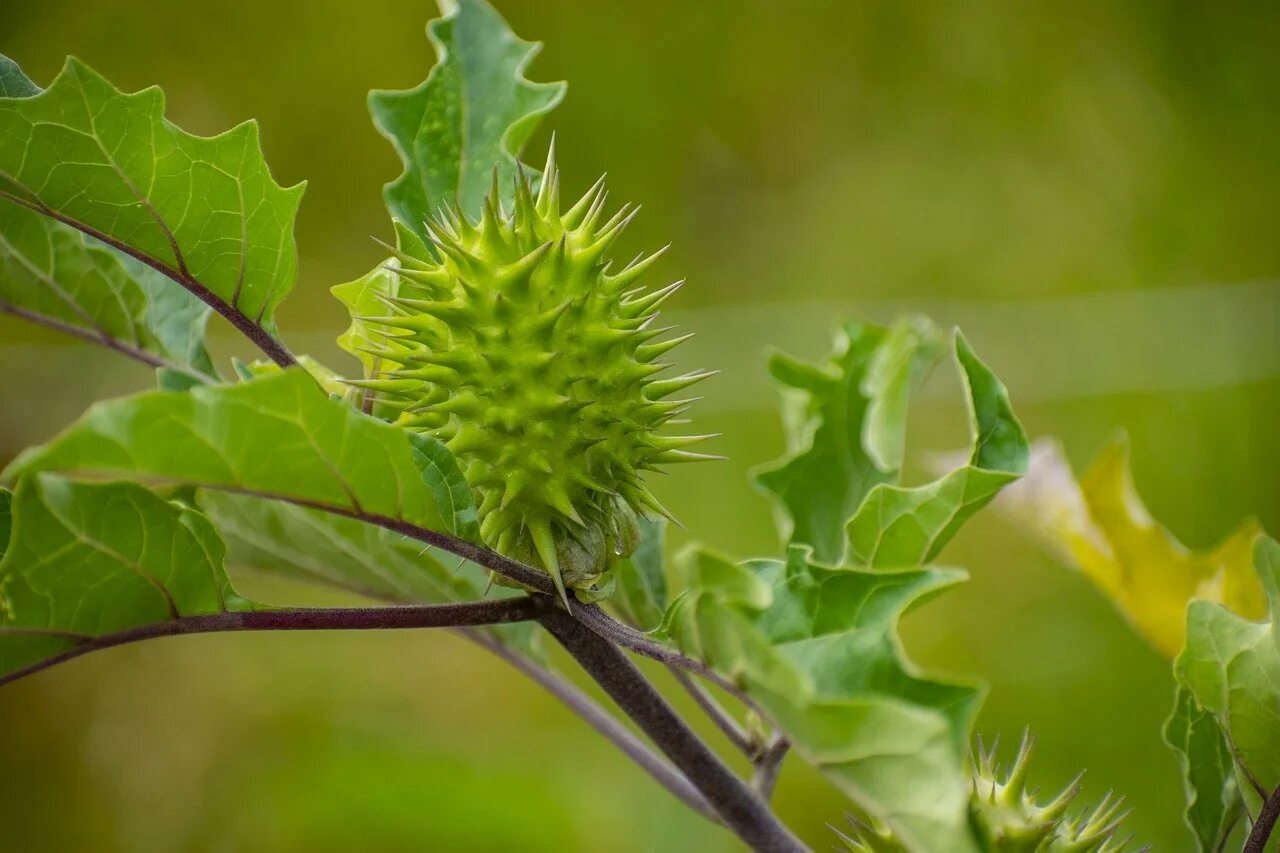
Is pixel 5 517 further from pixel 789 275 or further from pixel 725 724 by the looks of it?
pixel 789 275

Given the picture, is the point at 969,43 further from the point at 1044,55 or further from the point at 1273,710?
the point at 1273,710

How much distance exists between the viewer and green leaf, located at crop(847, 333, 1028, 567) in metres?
0.67

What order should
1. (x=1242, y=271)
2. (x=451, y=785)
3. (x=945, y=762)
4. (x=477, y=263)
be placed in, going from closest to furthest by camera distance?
1. (x=945, y=762)
2. (x=477, y=263)
3. (x=451, y=785)
4. (x=1242, y=271)

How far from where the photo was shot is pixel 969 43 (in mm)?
2602

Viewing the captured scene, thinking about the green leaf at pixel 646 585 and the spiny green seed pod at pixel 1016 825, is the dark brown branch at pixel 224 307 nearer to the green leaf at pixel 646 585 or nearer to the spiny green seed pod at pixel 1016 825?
the green leaf at pixel 646 585

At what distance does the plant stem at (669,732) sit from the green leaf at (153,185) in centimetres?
28

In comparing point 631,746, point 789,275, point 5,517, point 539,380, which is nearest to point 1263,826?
point 631,746

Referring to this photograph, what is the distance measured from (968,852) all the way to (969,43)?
2.42m

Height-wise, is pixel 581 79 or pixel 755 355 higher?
pixel 581 79

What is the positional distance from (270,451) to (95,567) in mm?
130

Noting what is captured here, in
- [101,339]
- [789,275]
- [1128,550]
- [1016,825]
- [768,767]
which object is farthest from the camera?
[789,275]

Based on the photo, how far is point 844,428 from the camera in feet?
2.91

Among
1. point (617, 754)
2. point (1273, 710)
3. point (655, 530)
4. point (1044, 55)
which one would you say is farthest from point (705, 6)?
point (1273, 710)

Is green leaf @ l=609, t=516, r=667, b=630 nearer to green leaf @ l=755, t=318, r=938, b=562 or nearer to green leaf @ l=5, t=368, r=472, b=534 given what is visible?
green leaf @ l=755, t=318, r=938, b=562
